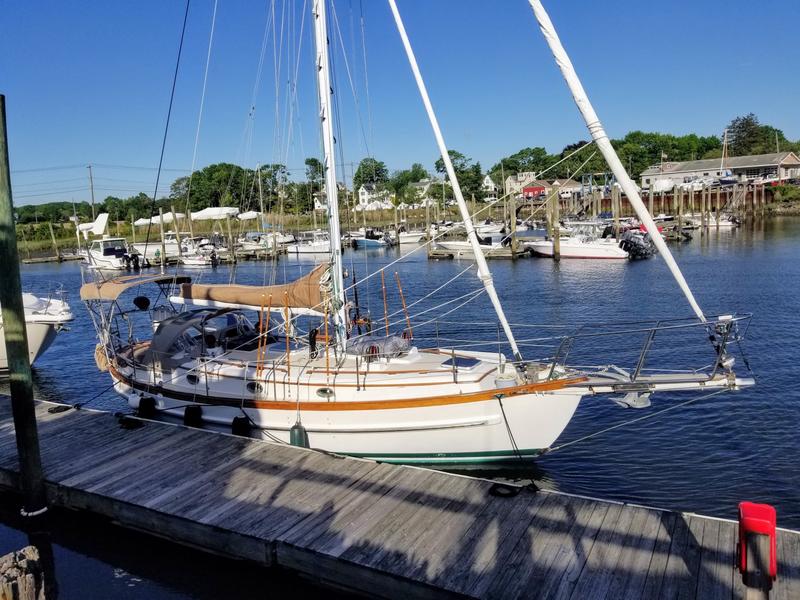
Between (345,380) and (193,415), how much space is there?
3.71 meters

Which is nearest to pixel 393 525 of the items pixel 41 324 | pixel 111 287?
pixel 111 287

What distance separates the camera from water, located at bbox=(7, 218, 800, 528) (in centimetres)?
1287

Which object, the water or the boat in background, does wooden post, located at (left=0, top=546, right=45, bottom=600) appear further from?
the boat in background

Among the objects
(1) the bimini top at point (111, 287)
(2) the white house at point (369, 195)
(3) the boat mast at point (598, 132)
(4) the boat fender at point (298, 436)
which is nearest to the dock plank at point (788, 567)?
(3) the boat mast at point (598, 132)

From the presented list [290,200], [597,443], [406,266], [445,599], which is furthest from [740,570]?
[290,200]

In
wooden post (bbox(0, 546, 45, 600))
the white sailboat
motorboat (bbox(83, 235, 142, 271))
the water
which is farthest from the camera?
motorboat (bbox(83, 235, 142, 271))

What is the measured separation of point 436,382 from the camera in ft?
38.9

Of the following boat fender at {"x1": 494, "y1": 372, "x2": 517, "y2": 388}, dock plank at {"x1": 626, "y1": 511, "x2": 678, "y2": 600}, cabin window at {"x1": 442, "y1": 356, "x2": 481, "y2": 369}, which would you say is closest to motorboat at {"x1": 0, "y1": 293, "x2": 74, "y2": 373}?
cabin window at {"x1": 442, "y1": 356, "x2": 481, "y2": 369}

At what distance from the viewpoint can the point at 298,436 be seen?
478 inches

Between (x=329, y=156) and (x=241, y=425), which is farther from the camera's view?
(x=329, y=156)

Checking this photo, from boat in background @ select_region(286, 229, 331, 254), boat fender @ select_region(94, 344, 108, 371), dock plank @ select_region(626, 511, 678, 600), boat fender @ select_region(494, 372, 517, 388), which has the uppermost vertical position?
boat in background @ select_region(286, 229, 331, 254)

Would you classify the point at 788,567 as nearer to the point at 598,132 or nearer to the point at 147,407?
the point at 598,132

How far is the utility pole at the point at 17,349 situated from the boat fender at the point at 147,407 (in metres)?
3.75

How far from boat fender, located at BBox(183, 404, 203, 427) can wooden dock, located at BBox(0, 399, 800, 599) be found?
1506mm
